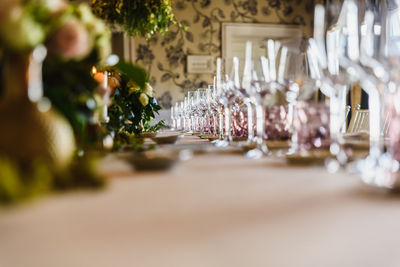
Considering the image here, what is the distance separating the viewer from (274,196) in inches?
17.9

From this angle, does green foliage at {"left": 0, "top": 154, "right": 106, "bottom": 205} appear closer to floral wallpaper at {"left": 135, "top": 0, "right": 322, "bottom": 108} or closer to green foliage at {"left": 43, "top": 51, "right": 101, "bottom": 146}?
green foliage at {"left": 43, "top": 51, "right": 101, "bottom": 146}

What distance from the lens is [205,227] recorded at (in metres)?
0.34

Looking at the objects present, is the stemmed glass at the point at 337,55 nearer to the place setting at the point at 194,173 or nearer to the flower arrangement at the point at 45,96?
the place setting at the point at 194,173

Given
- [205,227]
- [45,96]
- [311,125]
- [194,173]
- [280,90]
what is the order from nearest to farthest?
1. [205,227]
2. [194,173]
3. [45,96]
4. [311,125]
5. [280,90]

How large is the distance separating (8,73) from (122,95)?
116cm

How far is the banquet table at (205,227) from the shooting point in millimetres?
288

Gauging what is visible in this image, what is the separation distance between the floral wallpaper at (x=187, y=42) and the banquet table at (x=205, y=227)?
16.2 ft

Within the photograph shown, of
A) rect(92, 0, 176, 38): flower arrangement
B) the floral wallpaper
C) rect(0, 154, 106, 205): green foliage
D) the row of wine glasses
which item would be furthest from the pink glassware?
the floral wallpaper

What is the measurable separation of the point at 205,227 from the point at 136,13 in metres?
1.81

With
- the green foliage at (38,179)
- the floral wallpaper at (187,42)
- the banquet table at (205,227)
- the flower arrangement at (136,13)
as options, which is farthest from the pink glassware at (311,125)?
the floral wallpaper at (187,42)

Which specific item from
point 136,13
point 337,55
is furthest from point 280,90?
point 136,13

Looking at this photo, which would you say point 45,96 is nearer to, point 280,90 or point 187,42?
point 280,90

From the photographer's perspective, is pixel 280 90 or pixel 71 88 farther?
pixel 280 90

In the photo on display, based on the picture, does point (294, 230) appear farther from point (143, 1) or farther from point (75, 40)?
point (143, 1)
